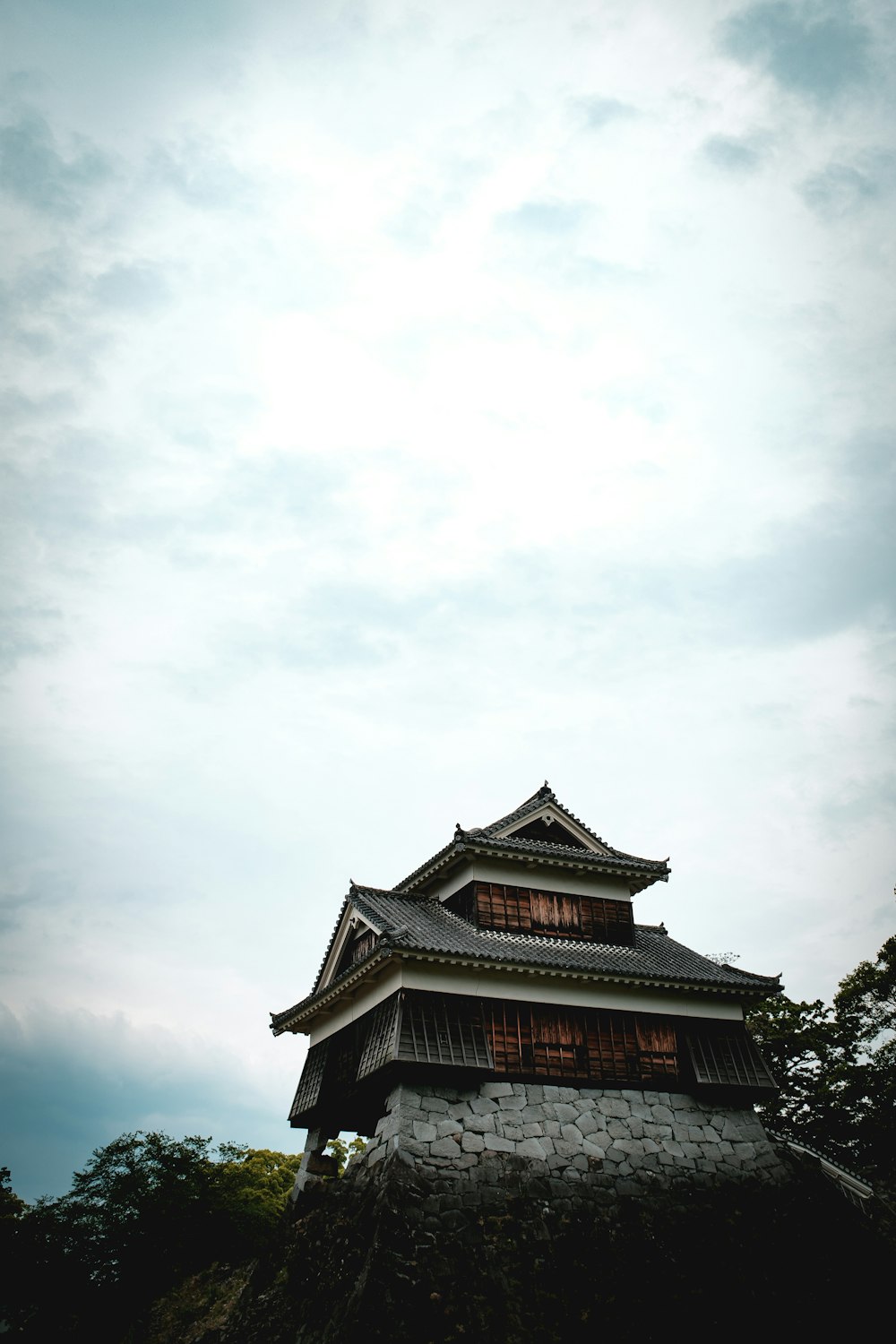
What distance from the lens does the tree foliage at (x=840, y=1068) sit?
27219mm

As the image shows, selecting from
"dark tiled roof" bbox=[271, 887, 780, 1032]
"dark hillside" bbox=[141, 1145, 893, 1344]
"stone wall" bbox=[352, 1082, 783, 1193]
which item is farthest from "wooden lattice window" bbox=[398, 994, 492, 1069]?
"dark hillside" bbox=[141, 1145, 893, 1344]

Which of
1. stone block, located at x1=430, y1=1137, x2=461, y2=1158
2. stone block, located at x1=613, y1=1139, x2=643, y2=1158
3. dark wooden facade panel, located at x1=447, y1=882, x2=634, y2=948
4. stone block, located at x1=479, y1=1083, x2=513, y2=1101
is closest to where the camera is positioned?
stone block, located at x1=430, y1=1137, x2=461, y2=1158

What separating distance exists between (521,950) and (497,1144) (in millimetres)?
4348

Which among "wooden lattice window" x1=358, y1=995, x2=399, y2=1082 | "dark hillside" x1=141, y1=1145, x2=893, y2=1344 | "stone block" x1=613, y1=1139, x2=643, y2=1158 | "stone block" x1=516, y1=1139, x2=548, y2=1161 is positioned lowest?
"dark hillside" x1=141, y1=1145, x2=893, y2=1344

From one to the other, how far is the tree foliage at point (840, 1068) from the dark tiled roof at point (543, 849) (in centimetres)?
1170

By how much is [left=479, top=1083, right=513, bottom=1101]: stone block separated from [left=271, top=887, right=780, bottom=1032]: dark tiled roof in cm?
256

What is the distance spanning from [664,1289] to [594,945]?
7.99m

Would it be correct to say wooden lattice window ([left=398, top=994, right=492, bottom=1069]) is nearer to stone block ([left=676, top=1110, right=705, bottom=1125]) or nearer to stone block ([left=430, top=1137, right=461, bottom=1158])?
stone block ([left=430, top=1137, right=461, bottom=1158])

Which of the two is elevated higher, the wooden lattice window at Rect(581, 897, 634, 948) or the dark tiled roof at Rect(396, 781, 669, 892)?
the dark tiled roof at Rect(396, 781, 669, 892)

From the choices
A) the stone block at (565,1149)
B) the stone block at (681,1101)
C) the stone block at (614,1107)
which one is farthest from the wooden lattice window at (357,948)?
the stone block at (681,1101)

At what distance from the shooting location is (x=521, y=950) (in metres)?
19.5

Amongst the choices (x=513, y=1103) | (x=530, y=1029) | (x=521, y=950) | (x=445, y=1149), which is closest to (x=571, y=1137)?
(x=513, y=1103)

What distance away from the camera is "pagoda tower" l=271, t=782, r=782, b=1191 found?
55.4ft

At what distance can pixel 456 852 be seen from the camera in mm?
21578
